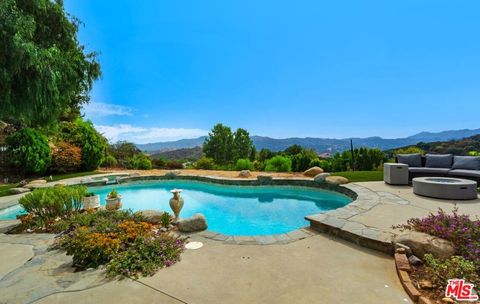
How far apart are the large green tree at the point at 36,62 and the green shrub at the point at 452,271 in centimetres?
527

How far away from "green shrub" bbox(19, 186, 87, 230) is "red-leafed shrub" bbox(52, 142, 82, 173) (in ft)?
28.3

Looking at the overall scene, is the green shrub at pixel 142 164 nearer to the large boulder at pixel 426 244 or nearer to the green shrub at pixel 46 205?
the green shrub at pixel 46 205

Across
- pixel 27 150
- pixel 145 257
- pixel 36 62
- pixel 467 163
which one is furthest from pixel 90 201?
pixel 467 163

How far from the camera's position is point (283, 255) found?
10.4 ft

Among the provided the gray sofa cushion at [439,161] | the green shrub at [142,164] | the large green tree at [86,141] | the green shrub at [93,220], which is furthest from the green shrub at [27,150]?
the gray sofa cushion at [439,161]

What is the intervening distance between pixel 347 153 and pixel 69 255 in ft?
42.0

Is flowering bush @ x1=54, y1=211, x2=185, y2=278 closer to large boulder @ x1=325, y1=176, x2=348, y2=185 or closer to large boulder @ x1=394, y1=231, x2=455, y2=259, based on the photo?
large boulder @ x1=394, y1=231, x2=455, y2=259

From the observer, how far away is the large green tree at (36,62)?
2.62m

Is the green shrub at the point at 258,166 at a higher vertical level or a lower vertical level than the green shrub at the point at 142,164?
lower

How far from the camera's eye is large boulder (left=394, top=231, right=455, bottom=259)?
2.69 meters

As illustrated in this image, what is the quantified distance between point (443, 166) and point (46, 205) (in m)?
11.4

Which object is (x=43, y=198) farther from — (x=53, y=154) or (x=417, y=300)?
(x=53, y=154)

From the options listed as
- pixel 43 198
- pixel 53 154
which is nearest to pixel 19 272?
pixel 43 198

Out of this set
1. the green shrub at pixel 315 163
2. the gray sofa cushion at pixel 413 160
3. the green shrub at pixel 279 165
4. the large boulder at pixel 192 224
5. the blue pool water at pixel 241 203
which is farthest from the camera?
the green shrub at pixel 279 165
